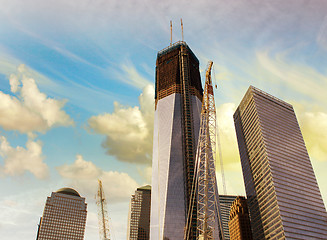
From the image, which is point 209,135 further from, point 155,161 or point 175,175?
point 155,161

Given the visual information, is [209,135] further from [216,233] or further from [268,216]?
[268,216]

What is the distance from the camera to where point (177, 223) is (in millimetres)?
167500

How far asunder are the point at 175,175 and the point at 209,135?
63.2m

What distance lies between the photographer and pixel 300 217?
635ft

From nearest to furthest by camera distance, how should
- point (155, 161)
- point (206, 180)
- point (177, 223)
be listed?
point (206, 180) < point (177, 223) < point (155, 161)

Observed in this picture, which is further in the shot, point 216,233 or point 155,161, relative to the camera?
point 155,161

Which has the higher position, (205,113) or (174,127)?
(174,127)

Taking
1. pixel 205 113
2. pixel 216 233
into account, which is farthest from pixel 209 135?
pixel 216 233

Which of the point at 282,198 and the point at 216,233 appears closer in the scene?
the point at 216,233

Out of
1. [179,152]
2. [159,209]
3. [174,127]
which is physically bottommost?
[159,209]

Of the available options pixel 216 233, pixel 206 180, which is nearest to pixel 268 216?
pixel 216 233

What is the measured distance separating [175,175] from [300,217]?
87694mm

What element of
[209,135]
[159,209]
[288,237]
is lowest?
[288,237]

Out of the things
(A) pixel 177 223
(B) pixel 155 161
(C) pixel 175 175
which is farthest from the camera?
(B) pixel 155 161
